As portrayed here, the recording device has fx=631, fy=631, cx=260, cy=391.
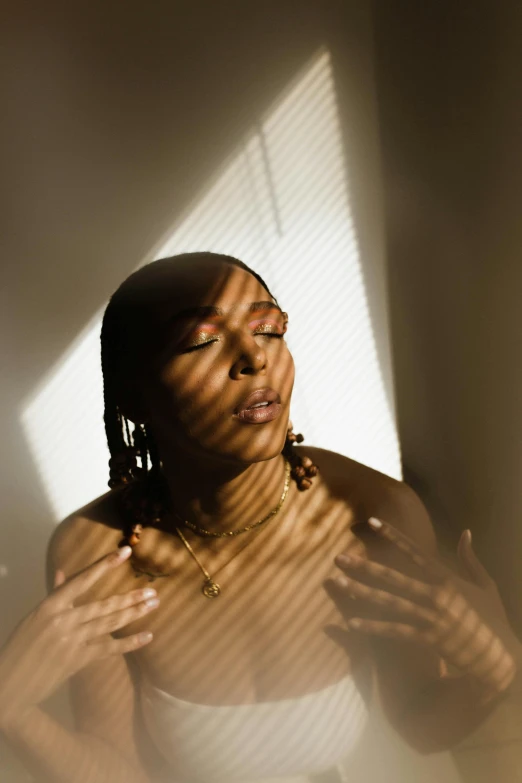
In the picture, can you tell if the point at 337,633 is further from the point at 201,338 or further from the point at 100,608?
the point at 201,338

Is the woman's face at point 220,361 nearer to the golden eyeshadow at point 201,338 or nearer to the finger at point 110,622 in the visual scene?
the golden eyeshadow at point 201,338

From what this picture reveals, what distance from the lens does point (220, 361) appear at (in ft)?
2.17

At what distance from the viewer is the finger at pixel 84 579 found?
2.42 ft

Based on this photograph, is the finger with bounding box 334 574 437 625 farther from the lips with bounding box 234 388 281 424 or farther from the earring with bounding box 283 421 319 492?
the lips with bounding box 234 388 281 424

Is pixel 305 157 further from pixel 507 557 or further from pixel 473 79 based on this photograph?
pixel 507 557

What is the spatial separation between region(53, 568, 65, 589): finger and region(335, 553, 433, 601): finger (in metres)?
0.35

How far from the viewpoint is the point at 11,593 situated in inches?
30.5

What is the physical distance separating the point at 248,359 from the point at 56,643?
40 centimetres

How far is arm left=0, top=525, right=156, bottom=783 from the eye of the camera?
0.73 metres

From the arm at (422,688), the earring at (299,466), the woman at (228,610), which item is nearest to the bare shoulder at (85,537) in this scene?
the woman at (228,610)

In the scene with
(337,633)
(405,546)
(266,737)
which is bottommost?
(266,737)

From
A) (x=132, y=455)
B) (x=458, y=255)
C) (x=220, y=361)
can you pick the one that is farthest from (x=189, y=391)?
(x=458, y=255)

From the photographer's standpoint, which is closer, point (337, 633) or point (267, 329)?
point (267, 329)

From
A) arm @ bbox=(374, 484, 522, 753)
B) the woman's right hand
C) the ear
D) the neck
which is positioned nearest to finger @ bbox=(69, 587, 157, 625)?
the woman's right hand
